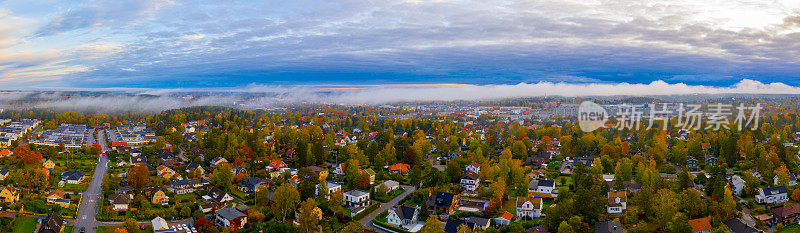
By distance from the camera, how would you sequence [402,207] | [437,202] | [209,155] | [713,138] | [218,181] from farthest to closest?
[713,138], [209,155], [218,181], [437,202], [402,207]

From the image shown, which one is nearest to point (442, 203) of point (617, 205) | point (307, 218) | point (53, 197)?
point (307, 218)

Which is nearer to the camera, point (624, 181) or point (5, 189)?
point (5, 189)

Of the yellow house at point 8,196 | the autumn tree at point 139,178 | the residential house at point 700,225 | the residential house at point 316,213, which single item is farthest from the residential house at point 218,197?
the residential house at point 700,225

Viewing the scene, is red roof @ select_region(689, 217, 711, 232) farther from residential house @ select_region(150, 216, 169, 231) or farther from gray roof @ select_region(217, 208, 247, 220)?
residential house @ select_region(150, 216, 169, 231)

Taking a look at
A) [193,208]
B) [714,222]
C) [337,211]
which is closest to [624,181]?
[714,222]

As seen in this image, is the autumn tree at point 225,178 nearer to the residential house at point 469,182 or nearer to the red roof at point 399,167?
the red roof at point 399,167

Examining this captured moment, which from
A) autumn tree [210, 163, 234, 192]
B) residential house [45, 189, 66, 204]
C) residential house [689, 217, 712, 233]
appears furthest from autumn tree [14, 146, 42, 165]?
residential house [689, 217, 712, 233]

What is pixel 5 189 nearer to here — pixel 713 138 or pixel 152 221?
pixel 152 221
